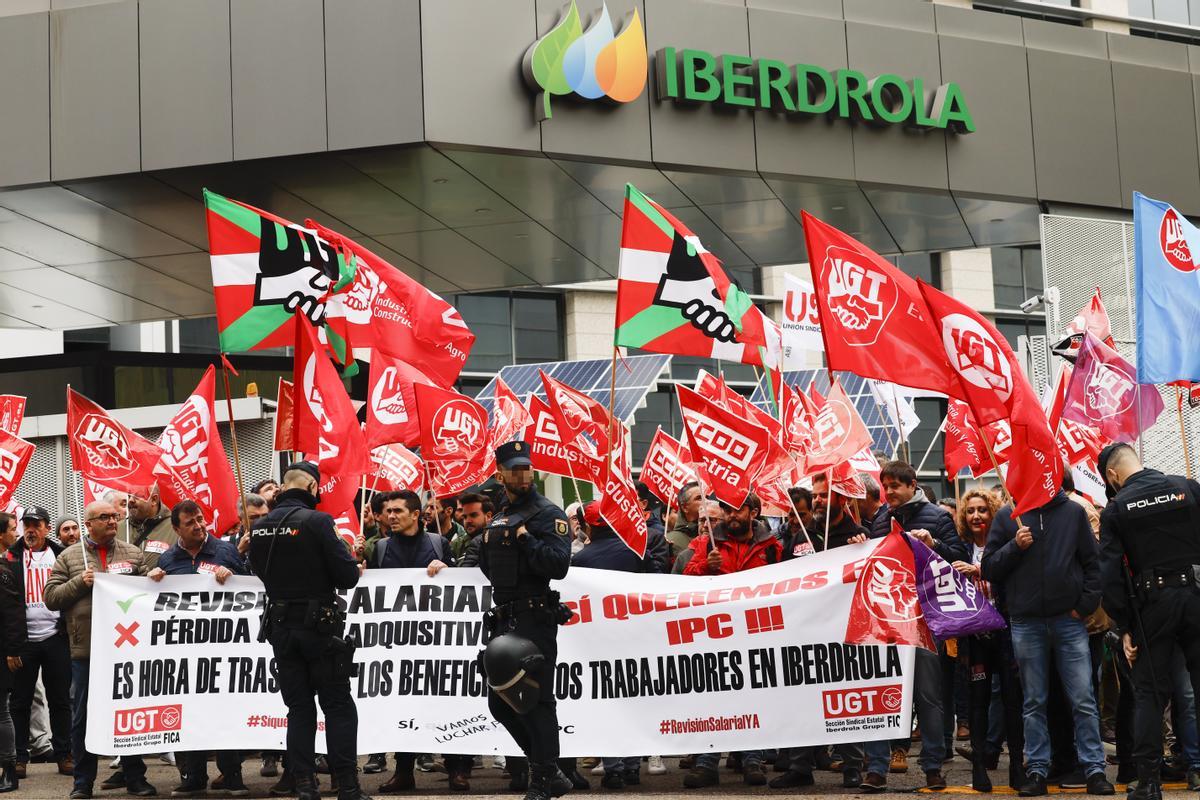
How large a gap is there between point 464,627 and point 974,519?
3.73 meters

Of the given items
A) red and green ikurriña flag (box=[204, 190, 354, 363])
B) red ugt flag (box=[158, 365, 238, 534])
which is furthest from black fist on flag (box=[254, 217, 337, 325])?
red ugt flag (box=[158, 365, 238, 534])

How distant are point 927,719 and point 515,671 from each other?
300cm

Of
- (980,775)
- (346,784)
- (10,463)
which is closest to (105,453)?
(10,463)

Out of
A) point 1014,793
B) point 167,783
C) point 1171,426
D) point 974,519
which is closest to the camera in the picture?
point 1014,793

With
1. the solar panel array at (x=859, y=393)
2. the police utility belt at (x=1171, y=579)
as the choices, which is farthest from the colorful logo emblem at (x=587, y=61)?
the police utility belt at (x=1171, y=579)

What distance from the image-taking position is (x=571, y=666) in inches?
450

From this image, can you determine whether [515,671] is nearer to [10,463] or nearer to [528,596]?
[528,596]

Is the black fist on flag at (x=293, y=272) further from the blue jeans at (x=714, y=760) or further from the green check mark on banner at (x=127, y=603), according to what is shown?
the blue jeans at (x=714, y=760)

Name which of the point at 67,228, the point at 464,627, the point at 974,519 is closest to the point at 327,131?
the point at 67,228

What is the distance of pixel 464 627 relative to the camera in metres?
11.7

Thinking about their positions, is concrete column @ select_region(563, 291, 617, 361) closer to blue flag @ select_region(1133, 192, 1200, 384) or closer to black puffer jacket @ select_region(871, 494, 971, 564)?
blue flag @ select_region(1133, 192, 1200, 384)

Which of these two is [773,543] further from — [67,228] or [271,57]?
[67,228]

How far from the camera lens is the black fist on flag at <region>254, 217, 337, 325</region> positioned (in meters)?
13.0

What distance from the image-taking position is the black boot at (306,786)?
10000mm
